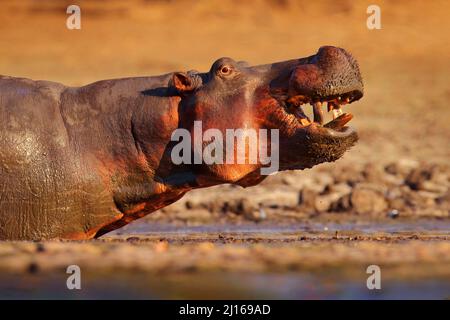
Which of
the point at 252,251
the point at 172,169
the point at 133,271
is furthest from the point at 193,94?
the point at 133,271

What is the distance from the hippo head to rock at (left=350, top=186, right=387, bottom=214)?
4.48m

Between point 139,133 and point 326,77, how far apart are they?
1.16m

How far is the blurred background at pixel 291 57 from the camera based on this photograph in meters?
8.25

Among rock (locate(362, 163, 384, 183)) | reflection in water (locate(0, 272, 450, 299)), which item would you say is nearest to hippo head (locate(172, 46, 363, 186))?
reflection in water (locate(0, 272, 450, 299))

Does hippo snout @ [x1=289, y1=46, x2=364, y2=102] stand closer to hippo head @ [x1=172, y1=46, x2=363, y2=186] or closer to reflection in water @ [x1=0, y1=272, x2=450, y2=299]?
hippo head @ [x1=172, y1=46, x2=363, y2=186]

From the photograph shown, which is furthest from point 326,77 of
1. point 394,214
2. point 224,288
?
point 394,214

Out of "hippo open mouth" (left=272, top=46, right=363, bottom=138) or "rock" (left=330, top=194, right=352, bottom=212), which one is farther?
"rock" (left=330, top=194, right=352, bottom=212)

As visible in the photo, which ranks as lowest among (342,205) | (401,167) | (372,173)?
(342,205)

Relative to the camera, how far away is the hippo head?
613 cm

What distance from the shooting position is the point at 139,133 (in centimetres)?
658

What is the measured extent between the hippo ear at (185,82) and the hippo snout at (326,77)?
1.95ft

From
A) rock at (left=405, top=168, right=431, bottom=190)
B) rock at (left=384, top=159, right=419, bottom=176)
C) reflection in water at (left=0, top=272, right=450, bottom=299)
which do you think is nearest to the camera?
reflection in water at (left=0, top=272, right=450, bottom=299)

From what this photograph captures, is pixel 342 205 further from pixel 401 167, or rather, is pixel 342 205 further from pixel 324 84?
pixel 324 84

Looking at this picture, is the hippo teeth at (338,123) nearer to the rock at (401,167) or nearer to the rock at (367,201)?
the rock at (367,201)
